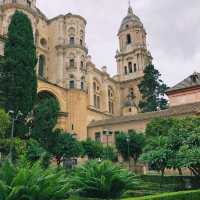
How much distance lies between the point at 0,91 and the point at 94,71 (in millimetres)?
33860

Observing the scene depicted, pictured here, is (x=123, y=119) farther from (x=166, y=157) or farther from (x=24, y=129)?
(x=166, y=157)

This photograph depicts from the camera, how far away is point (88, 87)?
5772 cm

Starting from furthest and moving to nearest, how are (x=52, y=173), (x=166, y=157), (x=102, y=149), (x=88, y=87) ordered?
(x=88, y=87) → (x=102, y=149) → (x=166, y=157) → (x=52, y=173)

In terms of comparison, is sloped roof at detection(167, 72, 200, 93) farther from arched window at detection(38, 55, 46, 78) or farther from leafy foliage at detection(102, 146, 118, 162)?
arched window at detection(38, 55, 46, 78)

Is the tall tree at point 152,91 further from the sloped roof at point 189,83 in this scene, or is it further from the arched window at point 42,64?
the arched window at point 42,64

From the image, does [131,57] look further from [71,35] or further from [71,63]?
[71,63]

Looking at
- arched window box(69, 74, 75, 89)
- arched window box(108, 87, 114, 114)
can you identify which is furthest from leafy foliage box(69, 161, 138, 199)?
arched window box(108, 87, 114, 114)

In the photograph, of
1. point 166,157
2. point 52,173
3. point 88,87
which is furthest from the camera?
point 88,87

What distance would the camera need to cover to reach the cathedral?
4388cm

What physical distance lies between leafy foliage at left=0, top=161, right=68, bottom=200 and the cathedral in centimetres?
2711

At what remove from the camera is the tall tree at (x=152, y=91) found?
5351 centimetres

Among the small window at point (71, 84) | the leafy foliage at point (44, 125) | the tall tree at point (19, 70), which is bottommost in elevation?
the leafy foliage at point (44, 125)

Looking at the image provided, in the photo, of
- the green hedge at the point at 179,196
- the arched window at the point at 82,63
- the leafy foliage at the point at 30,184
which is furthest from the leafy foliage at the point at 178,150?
the arched window at the point at 82,63

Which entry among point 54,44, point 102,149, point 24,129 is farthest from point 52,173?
point 54,44
